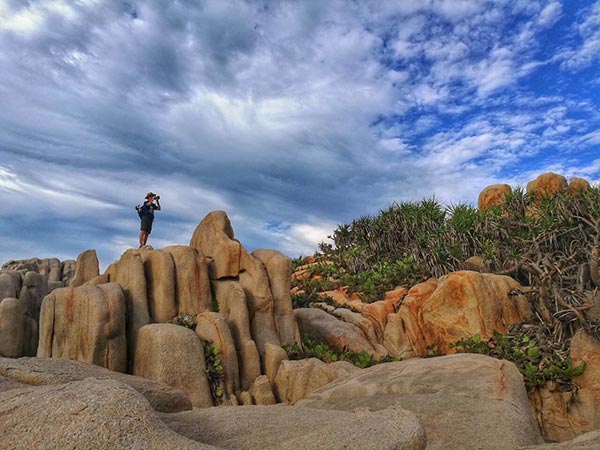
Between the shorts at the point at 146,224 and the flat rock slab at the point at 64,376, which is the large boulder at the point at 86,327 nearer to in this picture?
the flat rock slab at the point at 64,376

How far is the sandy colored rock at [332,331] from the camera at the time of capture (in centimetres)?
2088

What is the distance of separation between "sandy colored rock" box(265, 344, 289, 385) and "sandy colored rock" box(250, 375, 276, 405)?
108 centimetres

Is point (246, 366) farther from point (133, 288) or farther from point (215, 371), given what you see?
point (133, 288)

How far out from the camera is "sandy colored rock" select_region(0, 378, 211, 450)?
12.8 ft

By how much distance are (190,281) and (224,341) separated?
10.7 ft

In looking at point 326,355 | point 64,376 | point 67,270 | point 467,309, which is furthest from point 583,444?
point 67,270

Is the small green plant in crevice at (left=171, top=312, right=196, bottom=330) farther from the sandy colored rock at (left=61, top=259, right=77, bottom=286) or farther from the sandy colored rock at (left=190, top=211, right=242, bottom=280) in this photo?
the sandy colored rock at (left=61, top=259, right=77, bottom=286)

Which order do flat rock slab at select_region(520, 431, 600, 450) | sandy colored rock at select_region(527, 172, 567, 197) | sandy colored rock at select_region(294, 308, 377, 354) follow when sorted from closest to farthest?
flat rock slab at select_region(520, 431, 600, 450) < sandy colored rock at select_region(294, 308, 377, 354) < sandy colored rock at select_region(527, 172, 567, 197)

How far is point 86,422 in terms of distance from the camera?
397cm

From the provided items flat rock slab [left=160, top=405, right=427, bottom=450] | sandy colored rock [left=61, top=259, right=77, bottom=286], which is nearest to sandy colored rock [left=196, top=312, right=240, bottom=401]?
flat rock slab [left=160, top=405, right=427, bottom=450]

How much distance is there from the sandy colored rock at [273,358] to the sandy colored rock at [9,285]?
47.7ft

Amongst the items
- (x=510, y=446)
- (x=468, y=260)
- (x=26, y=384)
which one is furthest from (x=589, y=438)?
(x=468, y=260)

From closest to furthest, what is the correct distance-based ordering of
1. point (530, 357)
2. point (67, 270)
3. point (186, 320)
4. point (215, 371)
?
1. point (215, 371)
2. point (186, 320)
3. point (530, 357)
4. point (67, 270)

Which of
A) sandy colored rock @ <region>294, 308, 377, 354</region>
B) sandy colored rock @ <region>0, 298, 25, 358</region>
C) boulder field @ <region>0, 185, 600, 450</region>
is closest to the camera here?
boulder field @ <region>0, 185, 600, 450</region>
